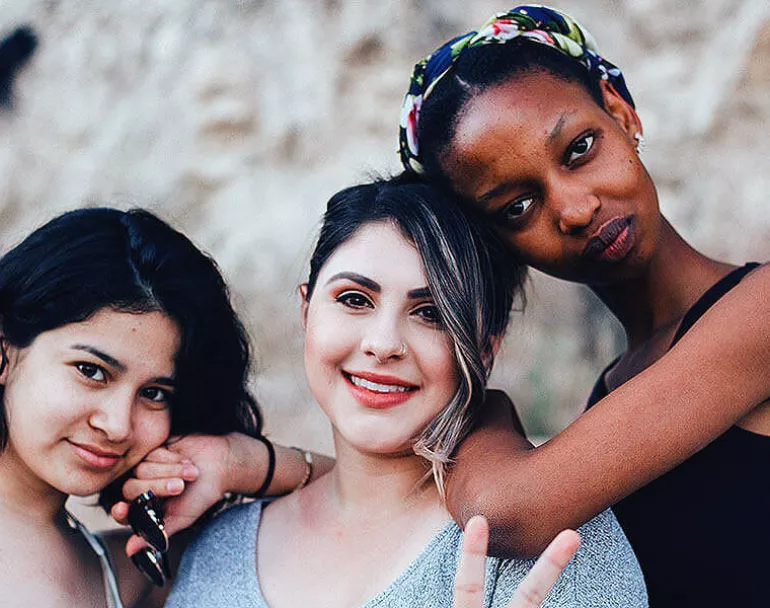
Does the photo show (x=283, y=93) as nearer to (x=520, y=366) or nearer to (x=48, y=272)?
(x=520, y=366)

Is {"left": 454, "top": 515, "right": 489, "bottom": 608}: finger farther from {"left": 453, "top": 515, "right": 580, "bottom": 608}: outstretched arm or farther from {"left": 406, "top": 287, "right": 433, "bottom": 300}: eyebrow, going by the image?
{"left": 406, "top": 287, "right": 433, "bottom": 300}: eyebrow

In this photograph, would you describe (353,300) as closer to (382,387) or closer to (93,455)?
(382,387)

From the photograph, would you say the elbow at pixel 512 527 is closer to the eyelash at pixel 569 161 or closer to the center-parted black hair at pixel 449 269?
the center-parted black hair at pixel 449 269

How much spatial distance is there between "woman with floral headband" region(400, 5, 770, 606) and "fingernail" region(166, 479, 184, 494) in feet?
2.05

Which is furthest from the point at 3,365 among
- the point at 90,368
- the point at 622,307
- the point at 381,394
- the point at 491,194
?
the point at 622,307

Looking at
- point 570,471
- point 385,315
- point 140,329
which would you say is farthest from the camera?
point 140,329

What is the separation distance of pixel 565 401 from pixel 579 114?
311cm

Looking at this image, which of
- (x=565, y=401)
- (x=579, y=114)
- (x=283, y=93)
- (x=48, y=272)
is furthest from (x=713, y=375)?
(x=283, y=93)

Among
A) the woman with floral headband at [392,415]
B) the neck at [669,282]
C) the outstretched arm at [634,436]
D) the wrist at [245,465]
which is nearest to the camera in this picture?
the outstretched arm at [634,436]

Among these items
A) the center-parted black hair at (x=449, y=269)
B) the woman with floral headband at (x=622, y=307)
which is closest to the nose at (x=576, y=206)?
the woman with floral headband at (x=622, y=307)

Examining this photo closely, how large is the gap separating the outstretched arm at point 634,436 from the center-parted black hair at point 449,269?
178 millimetres

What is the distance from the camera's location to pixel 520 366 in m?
4.89

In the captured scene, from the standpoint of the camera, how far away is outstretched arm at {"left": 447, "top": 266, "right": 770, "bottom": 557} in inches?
61.5

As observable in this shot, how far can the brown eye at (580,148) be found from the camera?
74.0 inches
